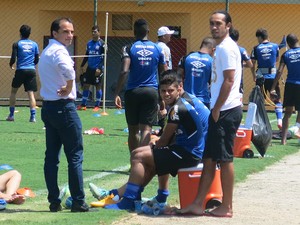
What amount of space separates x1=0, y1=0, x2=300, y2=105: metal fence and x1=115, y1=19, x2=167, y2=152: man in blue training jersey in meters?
15.2

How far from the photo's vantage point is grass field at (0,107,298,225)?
9.12m

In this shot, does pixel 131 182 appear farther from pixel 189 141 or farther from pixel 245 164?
pixel 245 164

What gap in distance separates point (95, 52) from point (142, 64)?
1378 centimetres

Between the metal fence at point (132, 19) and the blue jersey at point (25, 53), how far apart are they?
19.3 feet

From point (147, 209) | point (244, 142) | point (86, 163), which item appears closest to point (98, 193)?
point (147, 209)

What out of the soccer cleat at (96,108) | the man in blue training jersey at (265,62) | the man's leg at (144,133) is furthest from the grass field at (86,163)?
the soccer cleat at (96,108)

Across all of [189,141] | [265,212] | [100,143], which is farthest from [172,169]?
[100,143]

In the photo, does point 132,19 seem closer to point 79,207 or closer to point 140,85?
point 140,85

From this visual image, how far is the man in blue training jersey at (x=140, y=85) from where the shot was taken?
12.4 m

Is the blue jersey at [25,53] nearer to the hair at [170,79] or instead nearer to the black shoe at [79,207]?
the hair at [170,79]

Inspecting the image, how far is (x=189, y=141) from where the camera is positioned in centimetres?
957

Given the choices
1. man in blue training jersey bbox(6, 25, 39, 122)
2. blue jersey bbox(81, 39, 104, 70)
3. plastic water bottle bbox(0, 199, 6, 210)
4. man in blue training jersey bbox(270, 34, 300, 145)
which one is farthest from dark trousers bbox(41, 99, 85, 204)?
blue jersey bbox(81, 39, 104, 70)

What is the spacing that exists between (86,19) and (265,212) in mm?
21616

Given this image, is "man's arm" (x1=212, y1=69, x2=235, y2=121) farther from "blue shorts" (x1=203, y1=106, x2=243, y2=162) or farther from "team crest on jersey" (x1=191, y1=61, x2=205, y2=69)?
"team crest on jersey" (x1=191, y1=61, x2=205, y2=69)
